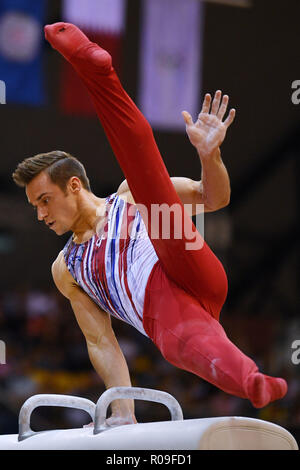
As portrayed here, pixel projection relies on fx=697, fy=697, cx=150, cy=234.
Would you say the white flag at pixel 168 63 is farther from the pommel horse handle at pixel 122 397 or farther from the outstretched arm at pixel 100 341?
the pommel horse handle at pixel 122 397

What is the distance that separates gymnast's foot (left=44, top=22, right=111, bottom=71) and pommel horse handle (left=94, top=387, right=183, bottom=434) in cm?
126

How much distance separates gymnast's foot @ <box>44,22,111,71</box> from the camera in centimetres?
264

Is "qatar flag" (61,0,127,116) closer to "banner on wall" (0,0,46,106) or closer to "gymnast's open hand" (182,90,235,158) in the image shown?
"banner on wall" (0,0,46,106)

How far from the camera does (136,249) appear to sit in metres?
3.12

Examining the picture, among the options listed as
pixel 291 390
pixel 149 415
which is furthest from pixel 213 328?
pixel 291 390

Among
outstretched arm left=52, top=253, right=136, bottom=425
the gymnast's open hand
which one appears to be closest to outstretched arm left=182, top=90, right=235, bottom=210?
the gymnast's open hand

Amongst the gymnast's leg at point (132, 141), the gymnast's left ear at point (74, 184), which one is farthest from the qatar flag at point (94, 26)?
the gymnast's leg at point (132, 141)

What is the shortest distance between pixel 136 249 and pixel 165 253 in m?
0.32

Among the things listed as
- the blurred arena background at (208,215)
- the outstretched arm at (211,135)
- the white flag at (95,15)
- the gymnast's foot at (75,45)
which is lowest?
the blurred arena background at (208,215)

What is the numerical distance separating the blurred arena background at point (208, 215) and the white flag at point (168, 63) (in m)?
0.10

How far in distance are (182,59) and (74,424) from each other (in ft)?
15.1

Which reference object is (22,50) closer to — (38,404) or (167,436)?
(38,404)

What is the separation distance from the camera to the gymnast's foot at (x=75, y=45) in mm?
2643

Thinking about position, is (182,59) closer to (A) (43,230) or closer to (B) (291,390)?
(A) (43,230)
